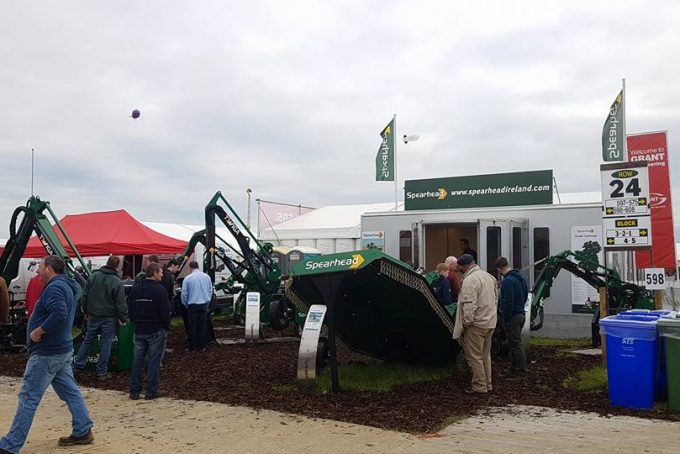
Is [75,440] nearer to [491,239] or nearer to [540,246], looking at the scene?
[491,239]

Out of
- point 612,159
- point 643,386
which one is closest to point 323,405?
point 643,386

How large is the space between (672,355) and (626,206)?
293cm

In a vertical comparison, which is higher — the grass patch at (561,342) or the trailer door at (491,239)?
the trailer door at (491,239)

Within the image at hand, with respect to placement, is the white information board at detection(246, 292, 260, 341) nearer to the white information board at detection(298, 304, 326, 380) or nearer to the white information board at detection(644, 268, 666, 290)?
the white information board at detection(298, 304, 326, 380)

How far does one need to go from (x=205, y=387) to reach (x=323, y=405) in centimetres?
205

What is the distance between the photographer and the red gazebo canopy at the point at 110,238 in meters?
18.6

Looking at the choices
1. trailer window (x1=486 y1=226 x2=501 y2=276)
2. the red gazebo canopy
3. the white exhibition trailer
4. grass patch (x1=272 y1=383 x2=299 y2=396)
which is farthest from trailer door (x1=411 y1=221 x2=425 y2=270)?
the red gazebo canopy

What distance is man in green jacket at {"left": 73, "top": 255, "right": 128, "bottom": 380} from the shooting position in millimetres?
9727

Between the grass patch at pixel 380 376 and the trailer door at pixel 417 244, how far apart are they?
5741 millimetres

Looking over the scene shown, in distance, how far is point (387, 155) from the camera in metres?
22.1

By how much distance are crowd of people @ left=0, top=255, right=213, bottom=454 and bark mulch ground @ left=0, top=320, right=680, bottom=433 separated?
0.53 metres

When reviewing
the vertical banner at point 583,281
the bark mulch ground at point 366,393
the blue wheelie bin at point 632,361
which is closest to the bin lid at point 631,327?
the blue wheelie bin at point 632,361

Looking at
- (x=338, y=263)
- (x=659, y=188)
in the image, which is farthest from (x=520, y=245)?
(x=338, y=263)

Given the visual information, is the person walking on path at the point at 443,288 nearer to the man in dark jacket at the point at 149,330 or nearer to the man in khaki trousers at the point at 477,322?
the man in khaki trousers at the point at 477,322
